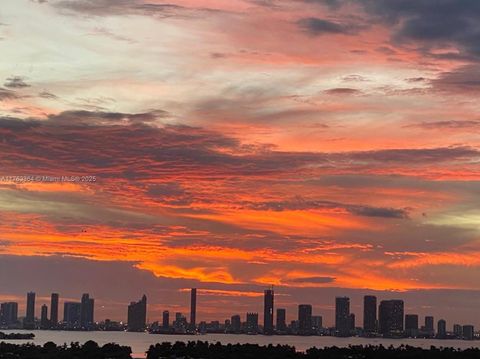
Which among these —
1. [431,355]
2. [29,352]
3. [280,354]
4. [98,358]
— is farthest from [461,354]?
[29,352]

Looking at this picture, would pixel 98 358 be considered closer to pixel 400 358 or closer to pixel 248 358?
pixel 248 358

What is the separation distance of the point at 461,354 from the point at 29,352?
317 feet

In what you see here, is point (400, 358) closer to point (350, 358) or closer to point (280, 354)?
point (350, 358)

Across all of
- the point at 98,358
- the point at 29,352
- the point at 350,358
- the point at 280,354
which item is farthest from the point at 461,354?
the point at 29,352

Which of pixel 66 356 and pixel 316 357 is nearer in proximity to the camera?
pixel 66 356

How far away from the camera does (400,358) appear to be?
7598 inches

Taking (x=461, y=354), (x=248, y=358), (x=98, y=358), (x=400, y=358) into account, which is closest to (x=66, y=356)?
(x=98, y=358)

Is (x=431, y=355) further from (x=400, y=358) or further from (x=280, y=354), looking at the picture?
(x=280, y=354)

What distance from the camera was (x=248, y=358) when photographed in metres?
198

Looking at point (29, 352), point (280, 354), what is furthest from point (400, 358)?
point (29, 352)

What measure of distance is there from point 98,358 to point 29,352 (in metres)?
15.6

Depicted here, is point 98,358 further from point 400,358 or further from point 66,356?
point 400,358

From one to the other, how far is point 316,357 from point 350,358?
25.2ft

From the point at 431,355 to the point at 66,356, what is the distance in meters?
78.2
